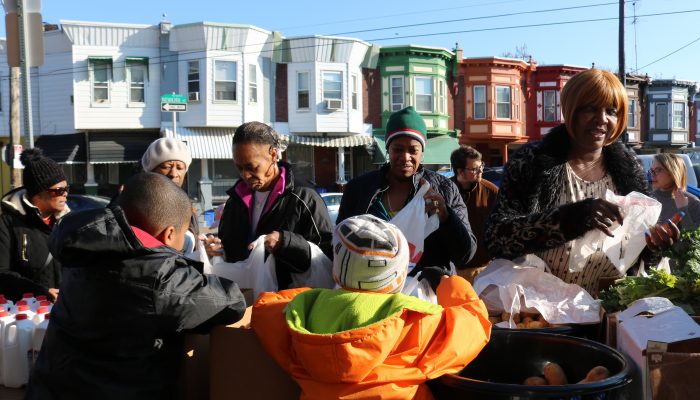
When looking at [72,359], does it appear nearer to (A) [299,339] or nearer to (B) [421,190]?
(A) [299,339]

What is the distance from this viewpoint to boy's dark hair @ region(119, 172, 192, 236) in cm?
204

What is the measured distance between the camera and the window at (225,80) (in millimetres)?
25328

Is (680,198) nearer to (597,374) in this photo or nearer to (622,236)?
(622,236)

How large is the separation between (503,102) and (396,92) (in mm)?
6510

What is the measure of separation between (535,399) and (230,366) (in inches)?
37.5

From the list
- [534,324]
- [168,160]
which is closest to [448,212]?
[534,324]

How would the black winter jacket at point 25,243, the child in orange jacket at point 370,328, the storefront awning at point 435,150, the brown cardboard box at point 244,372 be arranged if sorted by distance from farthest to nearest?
the storefront awning at point 435,150 → the black winter jacket at point 25,243 → the brown cardboard box at point 244,372 → the child in orange jacket at point 370,328

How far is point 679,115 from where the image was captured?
42312 mm

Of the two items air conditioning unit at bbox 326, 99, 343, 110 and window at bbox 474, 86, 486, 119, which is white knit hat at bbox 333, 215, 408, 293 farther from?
window at bbox 474, 86, 486, 119

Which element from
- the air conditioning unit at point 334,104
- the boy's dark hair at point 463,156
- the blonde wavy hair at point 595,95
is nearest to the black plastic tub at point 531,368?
the blonde wavy hair at point 595,95

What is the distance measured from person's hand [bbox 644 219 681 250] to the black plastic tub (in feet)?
2.98

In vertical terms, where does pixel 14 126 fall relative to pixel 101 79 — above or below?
below

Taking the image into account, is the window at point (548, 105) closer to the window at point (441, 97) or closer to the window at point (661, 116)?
the window at point (441, 97)

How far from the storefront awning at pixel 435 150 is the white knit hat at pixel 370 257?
2545 cm
